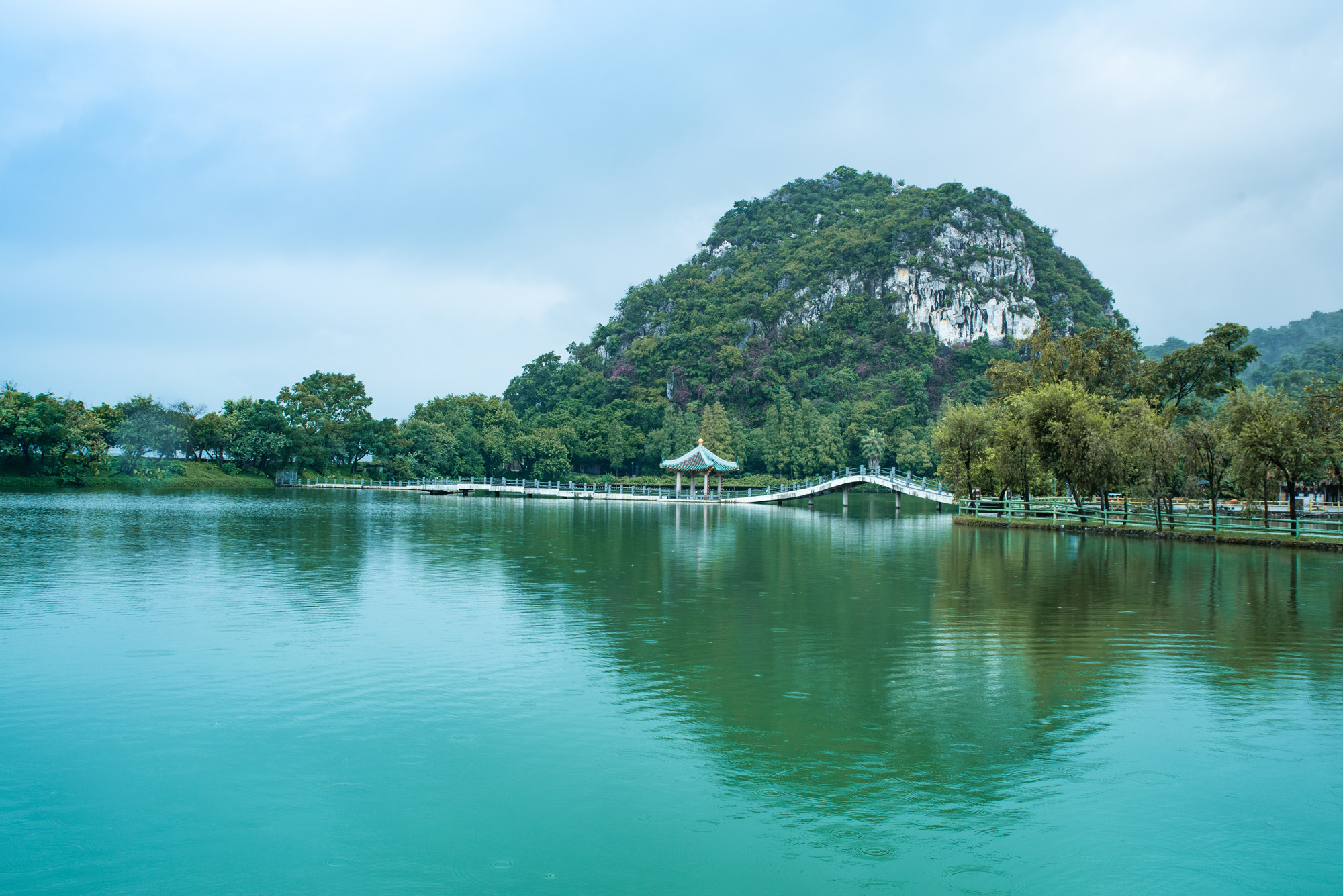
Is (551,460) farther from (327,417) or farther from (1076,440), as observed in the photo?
(1076,440)

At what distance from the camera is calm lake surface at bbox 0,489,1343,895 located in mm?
5555

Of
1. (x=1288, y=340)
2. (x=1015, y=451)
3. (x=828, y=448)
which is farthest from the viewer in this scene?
(x=1288, y=340)

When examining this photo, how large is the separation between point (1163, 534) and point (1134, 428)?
4.45m

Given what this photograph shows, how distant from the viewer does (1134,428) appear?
3372 centimetres

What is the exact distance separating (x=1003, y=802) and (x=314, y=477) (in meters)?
80.7

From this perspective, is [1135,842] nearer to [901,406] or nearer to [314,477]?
[314,477]

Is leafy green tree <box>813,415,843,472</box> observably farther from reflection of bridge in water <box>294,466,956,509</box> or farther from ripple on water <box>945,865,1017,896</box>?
ripple on water <box>945,865,1017,896</box>

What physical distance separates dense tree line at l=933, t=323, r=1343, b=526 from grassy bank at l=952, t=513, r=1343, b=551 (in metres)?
1.49

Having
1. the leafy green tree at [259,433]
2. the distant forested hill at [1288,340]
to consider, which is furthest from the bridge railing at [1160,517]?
the distant forested hill at [1288,340]

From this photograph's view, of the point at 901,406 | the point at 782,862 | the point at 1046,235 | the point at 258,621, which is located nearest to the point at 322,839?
the point at 782,862

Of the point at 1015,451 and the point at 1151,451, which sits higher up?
the point at 1015,451

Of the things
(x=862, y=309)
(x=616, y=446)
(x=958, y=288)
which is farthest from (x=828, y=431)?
(x=958, y=288)

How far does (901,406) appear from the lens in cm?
9562

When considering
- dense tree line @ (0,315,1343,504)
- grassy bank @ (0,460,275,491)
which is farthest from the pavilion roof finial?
grassy bank @ (0,460,275,491)
